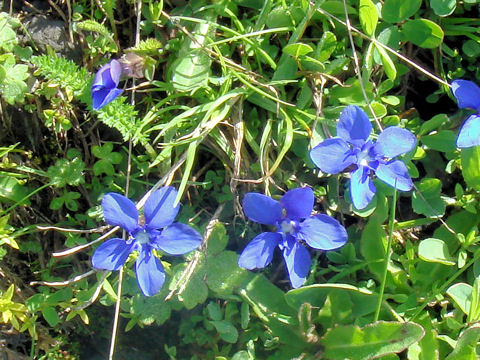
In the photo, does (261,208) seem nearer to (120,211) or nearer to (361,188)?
(361,188)

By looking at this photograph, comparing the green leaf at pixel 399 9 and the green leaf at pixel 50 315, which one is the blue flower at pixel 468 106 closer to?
the green leaf at pixel 399 9

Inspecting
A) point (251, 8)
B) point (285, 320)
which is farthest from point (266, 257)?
point (251, 8)

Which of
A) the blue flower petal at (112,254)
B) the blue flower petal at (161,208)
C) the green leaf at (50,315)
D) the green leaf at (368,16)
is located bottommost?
the green leaf at (50,315)

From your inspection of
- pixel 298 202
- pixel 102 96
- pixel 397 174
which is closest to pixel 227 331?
pixel 298 202

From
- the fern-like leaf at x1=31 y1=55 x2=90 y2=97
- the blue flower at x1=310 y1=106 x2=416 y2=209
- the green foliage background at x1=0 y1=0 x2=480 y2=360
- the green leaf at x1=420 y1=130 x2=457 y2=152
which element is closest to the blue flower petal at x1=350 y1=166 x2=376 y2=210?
the blue flower at x1=310 y1=106 x2=416 y2=209

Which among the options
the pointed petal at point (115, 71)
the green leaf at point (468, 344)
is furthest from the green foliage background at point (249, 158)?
the pointed petal at point (115, 71)

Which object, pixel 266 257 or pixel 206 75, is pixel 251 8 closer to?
pixel 206 75
